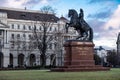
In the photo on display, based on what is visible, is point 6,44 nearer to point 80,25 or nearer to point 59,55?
point 59,55

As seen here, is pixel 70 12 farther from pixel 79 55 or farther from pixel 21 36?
pixel 21 36

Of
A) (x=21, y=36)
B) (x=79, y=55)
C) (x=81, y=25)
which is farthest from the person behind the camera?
(x=21, y=36)

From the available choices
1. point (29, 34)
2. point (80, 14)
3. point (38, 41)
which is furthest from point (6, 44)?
point (80, 14)

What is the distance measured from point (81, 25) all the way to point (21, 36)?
10110cm

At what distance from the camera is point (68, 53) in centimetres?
4722

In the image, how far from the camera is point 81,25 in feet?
159

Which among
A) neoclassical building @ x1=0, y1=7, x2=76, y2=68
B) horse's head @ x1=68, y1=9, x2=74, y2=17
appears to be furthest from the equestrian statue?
neoclassical building @ x1=0, y1=7, x2=76, y2=68

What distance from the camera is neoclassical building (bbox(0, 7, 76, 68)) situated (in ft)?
456

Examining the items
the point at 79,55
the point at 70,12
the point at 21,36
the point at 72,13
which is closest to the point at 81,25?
the point at 72,13

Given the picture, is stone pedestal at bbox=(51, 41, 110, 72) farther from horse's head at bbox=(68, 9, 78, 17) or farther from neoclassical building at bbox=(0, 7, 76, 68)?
neoclassical building at bbox=(0, 7, 76, 68)

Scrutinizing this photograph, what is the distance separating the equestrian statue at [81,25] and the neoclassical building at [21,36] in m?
85.8

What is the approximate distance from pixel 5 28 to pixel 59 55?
70.6 feet

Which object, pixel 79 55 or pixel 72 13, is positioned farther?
pixel 72 13

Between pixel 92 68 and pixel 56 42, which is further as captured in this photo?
pixel 56 42
